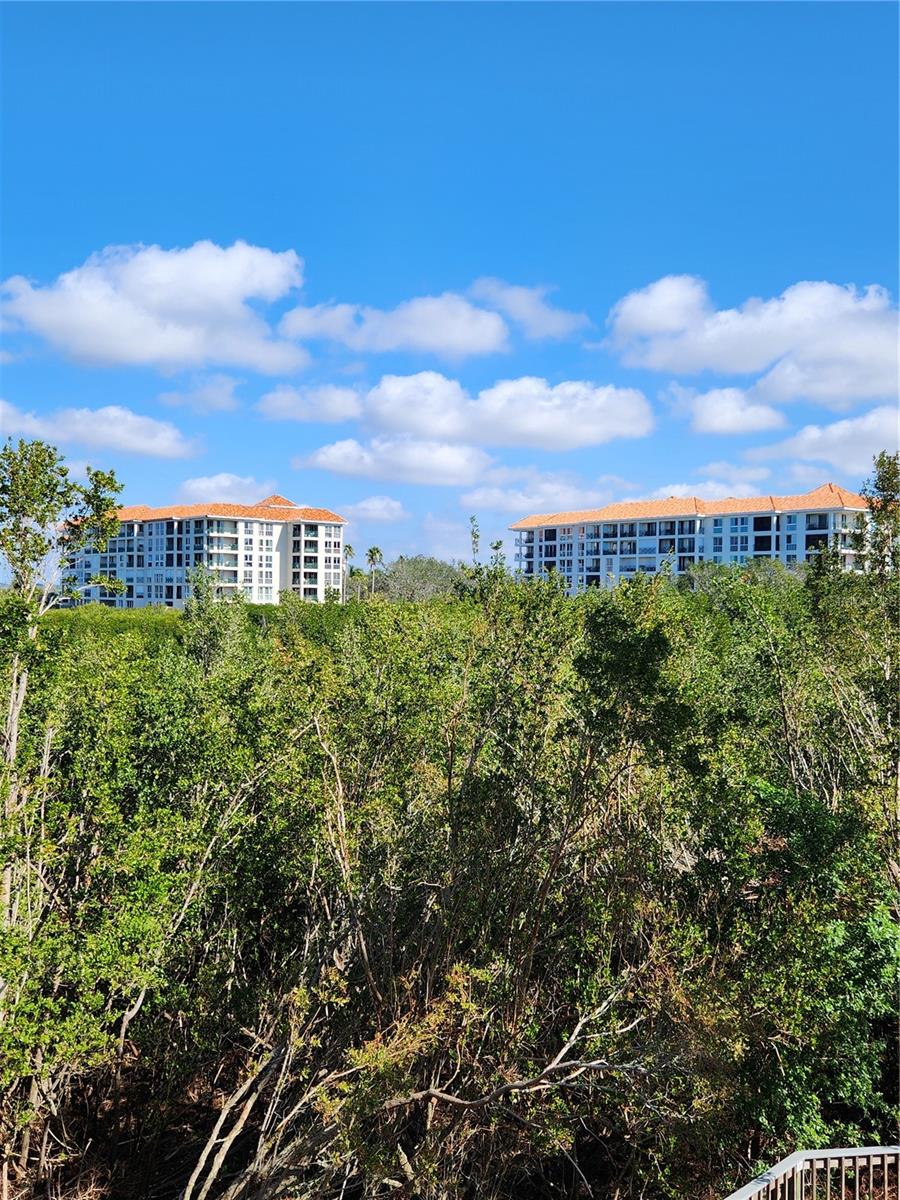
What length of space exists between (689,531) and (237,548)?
167 ft

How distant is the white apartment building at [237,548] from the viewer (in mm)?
114688

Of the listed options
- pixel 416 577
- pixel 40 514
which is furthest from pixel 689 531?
pixel 40 514

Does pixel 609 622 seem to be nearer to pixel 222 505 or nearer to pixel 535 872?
pixel 535 872

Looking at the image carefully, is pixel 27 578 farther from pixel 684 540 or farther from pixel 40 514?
pixel 684 540

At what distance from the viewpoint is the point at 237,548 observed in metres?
115

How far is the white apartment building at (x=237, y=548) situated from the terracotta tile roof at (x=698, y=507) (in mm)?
25338

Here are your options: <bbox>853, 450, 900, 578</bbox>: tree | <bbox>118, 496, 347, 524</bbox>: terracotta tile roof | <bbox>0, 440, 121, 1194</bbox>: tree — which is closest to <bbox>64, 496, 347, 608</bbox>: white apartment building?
<bbox>118, 496, 347, 524</bbox>: terracotta tile roof

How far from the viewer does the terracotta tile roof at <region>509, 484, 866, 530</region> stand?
98.0 metres

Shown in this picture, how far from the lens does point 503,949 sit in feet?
42.8

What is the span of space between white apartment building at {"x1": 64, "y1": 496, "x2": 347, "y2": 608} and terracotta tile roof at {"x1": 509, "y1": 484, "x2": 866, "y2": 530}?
25338mm

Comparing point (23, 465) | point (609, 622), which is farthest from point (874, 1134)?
→ point (23, 465)

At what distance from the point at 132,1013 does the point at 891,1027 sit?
1128 centimetres

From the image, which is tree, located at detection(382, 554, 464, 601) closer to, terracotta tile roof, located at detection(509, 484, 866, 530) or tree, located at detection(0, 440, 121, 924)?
terracotta tile roof, located at detection(509, 484, 866, 530)

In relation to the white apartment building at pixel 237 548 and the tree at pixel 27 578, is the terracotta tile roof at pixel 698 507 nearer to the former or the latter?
the white apartment building at pixel 237 548
